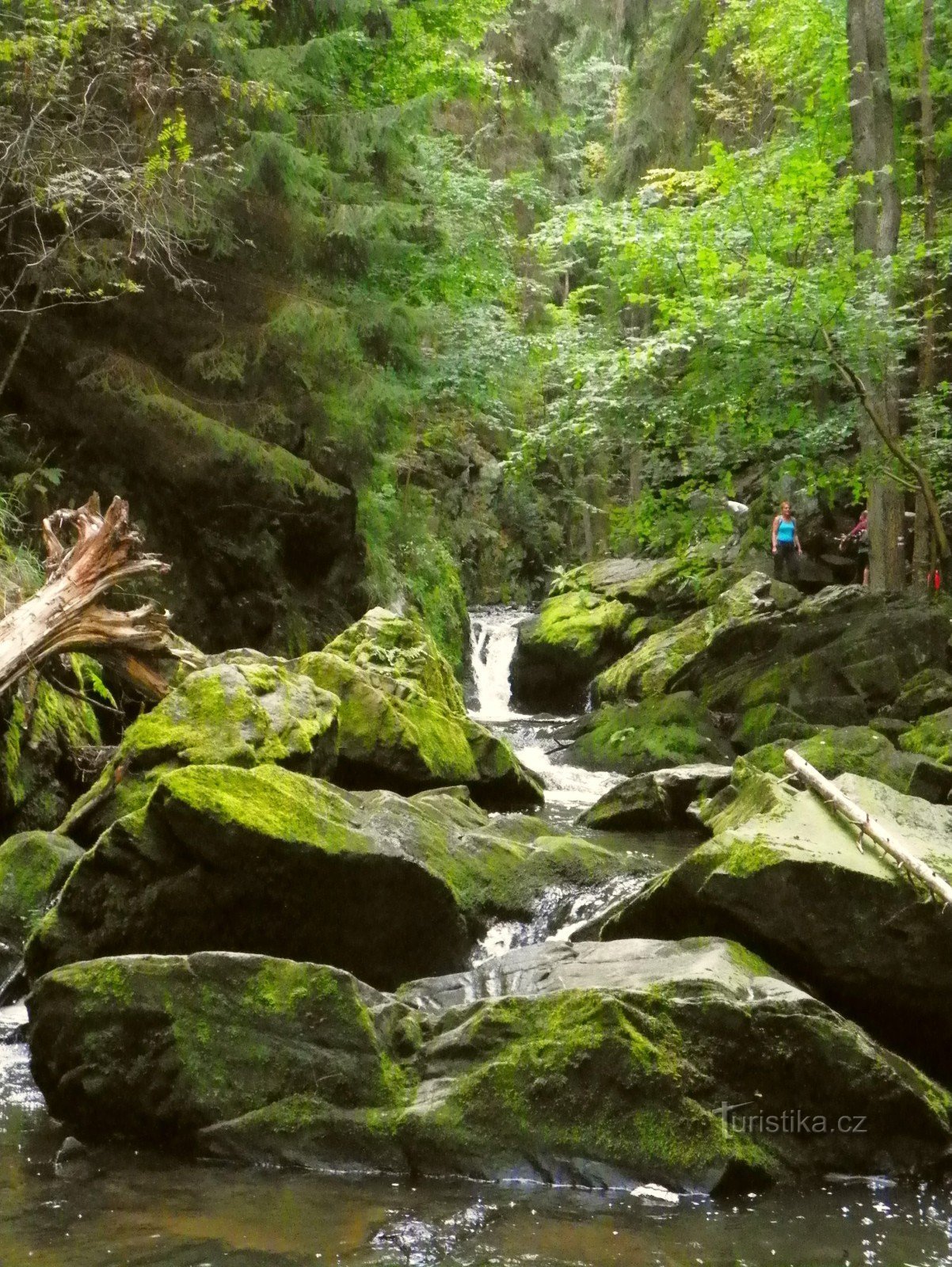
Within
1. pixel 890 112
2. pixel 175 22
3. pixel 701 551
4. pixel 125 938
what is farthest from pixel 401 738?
pixel 701 551

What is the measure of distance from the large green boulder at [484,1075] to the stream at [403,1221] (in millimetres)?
140

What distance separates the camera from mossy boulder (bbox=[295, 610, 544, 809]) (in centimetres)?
1105

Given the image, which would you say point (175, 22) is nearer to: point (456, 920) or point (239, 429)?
point (239, 429)

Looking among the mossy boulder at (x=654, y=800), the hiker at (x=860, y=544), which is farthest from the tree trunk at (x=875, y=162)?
the mossy boulder at (x=654, y=800)

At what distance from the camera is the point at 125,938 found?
682cm

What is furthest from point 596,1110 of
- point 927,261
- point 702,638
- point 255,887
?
point 927,261

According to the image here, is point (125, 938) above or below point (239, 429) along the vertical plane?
below

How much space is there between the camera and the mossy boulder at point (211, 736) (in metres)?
8.61

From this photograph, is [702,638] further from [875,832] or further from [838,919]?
[838,919]

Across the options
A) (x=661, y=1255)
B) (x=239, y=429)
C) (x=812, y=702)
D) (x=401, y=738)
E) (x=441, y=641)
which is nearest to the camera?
(x=661, y=1255)

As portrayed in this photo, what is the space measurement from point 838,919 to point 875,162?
45.5 feet

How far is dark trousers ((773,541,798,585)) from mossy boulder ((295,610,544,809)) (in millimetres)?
9759

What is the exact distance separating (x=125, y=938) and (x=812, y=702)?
1091cm

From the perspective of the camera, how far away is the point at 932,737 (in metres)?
13.2
